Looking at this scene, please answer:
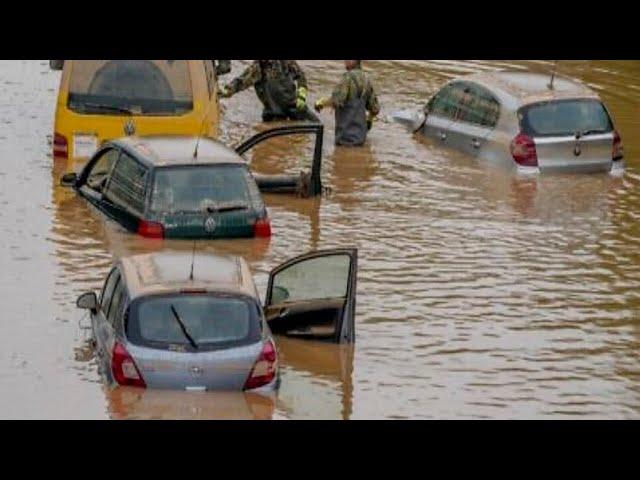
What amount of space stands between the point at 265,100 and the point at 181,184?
8.54 metres

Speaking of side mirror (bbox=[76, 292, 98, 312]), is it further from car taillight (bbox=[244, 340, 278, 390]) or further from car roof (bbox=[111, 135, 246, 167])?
car roof (bbox=[111, 135, 246, 167])

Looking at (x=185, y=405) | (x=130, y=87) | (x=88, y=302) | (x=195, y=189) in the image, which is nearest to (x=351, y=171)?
(x=130, y=87)

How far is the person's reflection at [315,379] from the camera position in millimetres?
15008

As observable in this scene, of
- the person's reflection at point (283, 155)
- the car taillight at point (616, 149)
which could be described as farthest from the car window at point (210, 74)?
the car taillight at point (616, 149)

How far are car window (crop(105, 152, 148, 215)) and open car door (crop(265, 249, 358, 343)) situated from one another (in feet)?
11.6

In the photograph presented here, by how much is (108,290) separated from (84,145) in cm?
802

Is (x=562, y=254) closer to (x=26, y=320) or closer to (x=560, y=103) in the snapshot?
(x=560, y=103)

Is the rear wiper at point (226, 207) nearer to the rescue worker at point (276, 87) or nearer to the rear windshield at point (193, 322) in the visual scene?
the rear windshield at point (193, 322)

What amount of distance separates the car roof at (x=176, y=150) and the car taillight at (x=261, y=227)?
0.67m

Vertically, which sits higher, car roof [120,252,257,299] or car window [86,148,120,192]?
car roof [120,252,257,299]

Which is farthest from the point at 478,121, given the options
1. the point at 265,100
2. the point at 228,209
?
the point at 228,209

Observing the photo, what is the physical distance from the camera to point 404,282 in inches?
768

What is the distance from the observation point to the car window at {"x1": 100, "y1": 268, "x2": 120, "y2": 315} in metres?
15.7

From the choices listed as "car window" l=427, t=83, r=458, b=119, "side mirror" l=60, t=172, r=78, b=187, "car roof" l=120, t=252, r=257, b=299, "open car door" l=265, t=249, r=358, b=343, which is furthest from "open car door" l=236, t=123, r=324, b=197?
"car roof" l=120, t=252, r=257, b=299
